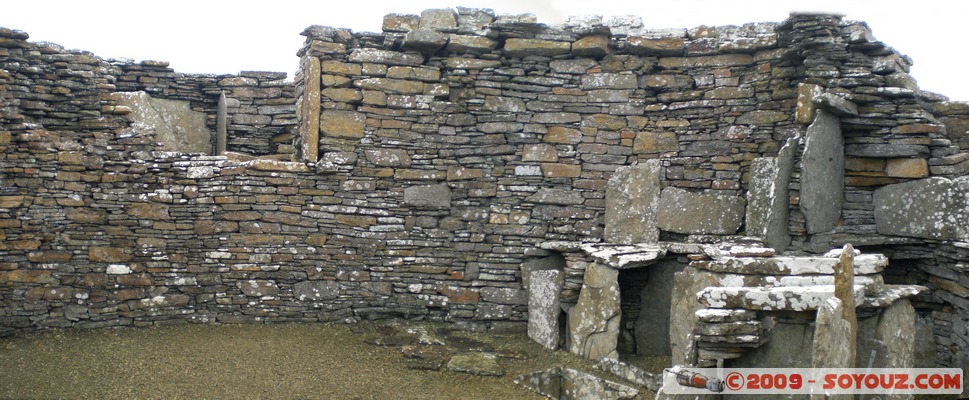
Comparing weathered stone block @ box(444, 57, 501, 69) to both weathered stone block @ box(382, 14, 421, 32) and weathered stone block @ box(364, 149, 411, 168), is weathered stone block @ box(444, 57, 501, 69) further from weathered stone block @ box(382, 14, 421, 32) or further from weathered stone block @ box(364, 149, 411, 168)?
weathered stone block @ box(364, 149, 411, 168)

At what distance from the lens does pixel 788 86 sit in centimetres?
888

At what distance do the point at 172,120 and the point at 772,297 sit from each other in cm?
818

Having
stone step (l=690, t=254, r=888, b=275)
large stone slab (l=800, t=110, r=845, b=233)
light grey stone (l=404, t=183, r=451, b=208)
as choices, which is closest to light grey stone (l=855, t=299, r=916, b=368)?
stone step (l=690, t=254, r=888, b=275)

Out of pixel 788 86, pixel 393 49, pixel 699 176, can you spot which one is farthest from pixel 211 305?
pixel 788 86

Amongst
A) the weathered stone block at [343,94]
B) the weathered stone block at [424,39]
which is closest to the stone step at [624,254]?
the weathered stone block at [424,39]

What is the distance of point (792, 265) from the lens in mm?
5898

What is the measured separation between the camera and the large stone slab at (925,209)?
764cm

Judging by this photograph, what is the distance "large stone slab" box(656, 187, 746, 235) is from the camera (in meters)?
8.92

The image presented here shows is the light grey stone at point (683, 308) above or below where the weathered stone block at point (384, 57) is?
below

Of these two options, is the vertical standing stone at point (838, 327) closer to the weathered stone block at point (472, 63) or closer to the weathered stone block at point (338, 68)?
the weathered stone block at point (472, 63)

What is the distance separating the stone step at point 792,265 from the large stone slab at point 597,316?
2.15 meters

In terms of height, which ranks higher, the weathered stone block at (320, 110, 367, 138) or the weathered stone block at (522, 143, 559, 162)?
the weathered stone block at (320, 110, 367, 138)

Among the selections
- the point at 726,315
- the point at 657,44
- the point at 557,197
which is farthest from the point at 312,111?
the point at 726,315

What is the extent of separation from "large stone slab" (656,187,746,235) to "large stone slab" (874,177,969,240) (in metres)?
1.47
